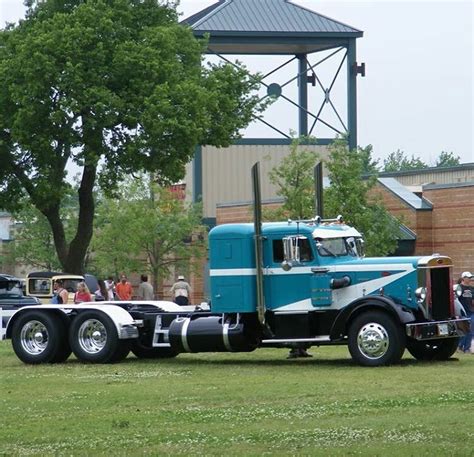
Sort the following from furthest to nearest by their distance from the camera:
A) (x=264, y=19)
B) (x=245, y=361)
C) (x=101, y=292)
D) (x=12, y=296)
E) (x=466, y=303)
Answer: (x=264, y=19)
(x=101, y=292)
(x=12, y=296)
(x=466, y=303)
(x=245, y=361)

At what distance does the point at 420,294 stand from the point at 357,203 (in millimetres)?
20631

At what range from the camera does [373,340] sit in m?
22.8

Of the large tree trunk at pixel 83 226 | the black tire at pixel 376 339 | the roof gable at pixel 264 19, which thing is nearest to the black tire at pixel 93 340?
the black tire at pixel 376 339

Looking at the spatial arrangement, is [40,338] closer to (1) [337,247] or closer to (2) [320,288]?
(2) [320,288]

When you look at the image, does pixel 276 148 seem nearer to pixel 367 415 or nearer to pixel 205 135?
pixel 205 135

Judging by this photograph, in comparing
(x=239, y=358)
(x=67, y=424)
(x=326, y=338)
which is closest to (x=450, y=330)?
(x=326, y=338)

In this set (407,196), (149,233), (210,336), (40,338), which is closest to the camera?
(210,336)

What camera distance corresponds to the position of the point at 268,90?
55.7m

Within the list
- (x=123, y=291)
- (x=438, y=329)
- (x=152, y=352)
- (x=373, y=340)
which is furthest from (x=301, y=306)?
(x=123, y=291)

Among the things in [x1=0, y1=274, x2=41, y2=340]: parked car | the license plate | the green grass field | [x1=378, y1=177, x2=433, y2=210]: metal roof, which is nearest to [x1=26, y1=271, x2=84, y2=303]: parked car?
[x1=0, y1=274, x2=41, y2=340]: parked car

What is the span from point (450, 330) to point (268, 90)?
109ft

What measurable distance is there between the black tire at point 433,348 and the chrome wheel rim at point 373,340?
1328 mm

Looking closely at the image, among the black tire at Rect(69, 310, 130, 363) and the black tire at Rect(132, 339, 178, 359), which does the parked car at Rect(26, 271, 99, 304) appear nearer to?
the black tire at Rect(132, 339, 178, 359)

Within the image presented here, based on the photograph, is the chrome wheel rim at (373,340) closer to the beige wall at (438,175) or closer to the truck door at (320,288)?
the truck door at (320,288)
